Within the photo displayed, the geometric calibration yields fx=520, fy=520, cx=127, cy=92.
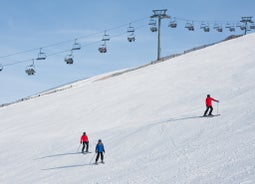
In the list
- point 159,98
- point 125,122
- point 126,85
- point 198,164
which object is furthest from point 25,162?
point 126,85

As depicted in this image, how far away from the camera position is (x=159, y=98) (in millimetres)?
36156

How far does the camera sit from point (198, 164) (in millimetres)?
17875

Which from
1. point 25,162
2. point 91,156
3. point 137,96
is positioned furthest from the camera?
point 137,96

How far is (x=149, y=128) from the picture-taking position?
26328mm

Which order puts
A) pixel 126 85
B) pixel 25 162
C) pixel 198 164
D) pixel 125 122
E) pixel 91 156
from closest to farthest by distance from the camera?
1. pixel 198 164
2. pixel 91 156
3. pixel 25 162
4. pixel 125 122
5. pixel 126 85

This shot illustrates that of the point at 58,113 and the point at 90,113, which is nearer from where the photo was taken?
the point at 90,113

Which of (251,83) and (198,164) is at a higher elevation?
(251,83)

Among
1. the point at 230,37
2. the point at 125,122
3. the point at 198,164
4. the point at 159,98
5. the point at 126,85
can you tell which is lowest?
the point at 198,164

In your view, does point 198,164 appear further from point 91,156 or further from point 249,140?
point 91,156

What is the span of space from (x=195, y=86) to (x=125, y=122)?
8.93m

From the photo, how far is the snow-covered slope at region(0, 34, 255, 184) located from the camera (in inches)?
722

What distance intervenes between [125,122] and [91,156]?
764 cm

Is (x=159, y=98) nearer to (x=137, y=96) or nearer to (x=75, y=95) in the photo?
(x=137, y=96)

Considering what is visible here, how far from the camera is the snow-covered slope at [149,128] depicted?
60.2 feet
